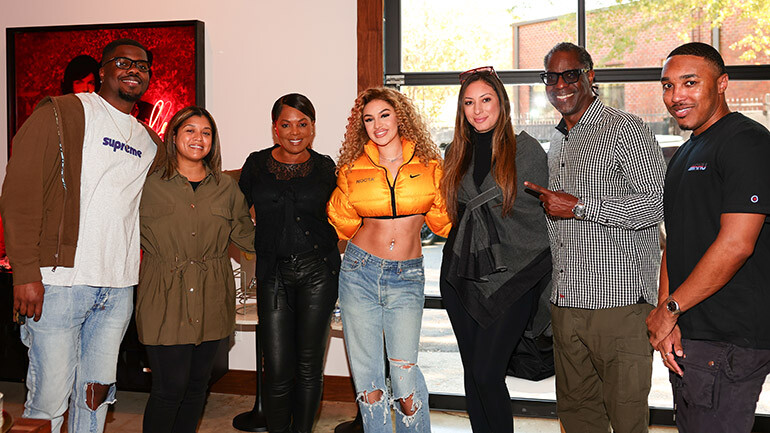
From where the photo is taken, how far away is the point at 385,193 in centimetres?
303

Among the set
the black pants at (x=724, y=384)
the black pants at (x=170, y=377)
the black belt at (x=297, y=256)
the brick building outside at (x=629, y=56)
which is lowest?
the black pants at (x=170, y=377)

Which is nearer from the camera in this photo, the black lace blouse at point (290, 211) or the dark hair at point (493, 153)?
the dark hair at point (493, 153)

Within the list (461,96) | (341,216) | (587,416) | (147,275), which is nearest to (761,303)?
(587,416)

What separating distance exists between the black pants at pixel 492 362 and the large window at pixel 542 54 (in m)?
1.31

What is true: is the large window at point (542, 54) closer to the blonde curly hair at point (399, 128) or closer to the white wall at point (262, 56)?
the white wall at point (262, 56)

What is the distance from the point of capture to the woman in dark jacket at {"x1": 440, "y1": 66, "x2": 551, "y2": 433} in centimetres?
280

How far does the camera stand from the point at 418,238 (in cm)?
309

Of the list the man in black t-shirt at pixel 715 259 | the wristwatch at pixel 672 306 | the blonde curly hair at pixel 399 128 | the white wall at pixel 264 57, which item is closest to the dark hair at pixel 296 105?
the blonde curly hair at pixel 399 128

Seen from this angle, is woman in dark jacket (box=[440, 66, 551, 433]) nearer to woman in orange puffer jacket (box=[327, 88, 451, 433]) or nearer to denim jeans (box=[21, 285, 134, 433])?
woman in orange puffer jacket (box=[327, 88, 451, 433])

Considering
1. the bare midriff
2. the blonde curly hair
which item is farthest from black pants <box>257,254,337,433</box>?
the blonde curly hair

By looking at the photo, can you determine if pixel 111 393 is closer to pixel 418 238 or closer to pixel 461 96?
pixel 418 238

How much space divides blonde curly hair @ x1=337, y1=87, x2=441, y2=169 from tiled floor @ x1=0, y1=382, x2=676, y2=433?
180 cm

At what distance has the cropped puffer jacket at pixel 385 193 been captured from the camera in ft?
9.95

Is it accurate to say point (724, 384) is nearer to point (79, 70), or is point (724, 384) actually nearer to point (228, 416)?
point (228, 416)
